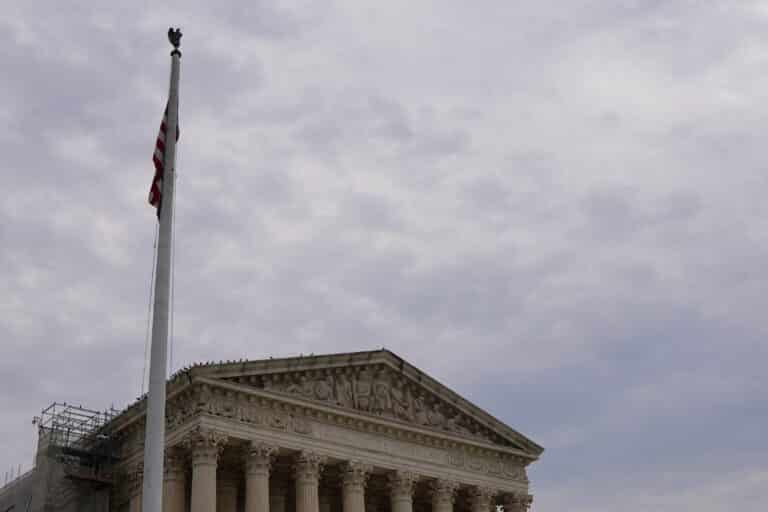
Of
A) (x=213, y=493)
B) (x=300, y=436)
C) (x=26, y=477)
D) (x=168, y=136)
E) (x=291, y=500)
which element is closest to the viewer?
(x=168, y=136)

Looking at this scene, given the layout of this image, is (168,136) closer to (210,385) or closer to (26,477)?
→ (210,385)

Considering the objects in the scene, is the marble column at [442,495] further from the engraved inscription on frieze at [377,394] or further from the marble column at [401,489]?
the engraved inscription on frieze at [377,394]

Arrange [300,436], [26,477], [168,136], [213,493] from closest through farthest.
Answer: [168,136] < [213,493] < [300,436] < [26,477]

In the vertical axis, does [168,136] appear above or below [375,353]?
below

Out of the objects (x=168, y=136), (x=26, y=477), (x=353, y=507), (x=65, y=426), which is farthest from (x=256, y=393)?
(x=168, y=136)

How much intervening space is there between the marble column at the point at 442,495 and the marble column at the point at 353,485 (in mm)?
4425

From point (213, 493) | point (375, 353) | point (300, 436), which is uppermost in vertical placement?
point (375, 353)

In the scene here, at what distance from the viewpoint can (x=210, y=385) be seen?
40969 mm

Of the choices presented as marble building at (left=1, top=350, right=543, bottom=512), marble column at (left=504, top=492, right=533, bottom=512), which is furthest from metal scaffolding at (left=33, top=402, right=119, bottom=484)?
marble column at (left=504, top=492, right=533, bottom=512)

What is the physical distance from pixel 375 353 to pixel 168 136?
26693 millimetres

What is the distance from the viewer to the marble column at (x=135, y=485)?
43.2m

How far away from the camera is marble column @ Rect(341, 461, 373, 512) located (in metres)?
44.2

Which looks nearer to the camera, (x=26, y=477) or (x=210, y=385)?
(x=210, y=385)

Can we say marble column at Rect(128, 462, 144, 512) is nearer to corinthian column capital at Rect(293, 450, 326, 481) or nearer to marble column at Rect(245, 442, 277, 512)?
marble column at Rect(245, 442, 277, 512)
